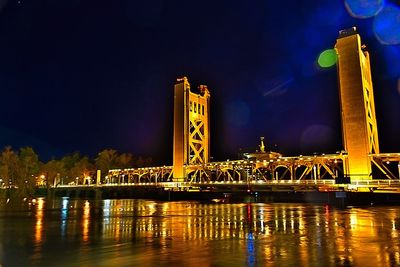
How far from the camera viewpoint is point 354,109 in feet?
237

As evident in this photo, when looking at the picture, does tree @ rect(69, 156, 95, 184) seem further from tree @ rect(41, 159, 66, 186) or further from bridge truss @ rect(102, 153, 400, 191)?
bridge truss @ rect(102, 153, 400, 191)

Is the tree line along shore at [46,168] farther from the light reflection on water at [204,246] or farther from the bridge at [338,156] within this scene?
the light reflection on water at [204,246]

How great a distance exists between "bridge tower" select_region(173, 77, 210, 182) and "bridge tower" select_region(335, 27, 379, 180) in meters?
48.1

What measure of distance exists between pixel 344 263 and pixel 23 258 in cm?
1041

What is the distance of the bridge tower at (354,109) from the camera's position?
67875 millimetres

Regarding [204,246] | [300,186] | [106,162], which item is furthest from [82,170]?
[204,246]

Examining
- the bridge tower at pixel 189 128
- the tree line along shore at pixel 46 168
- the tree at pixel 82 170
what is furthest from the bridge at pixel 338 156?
the tree at pixel 82 170

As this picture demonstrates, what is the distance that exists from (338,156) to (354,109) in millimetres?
9985

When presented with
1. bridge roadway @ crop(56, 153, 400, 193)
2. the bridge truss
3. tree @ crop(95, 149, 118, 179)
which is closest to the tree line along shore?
tree @ crop(95, 149, 118, 179)

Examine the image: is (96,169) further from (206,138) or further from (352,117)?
(352,117)

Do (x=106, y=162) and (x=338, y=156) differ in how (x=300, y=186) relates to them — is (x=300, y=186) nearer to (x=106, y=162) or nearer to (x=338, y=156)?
(x=338, y=156)

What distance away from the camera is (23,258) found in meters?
12.2

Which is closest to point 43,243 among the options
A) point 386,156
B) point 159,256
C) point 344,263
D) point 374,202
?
point 159,256

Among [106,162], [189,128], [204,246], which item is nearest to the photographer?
[204,246]
